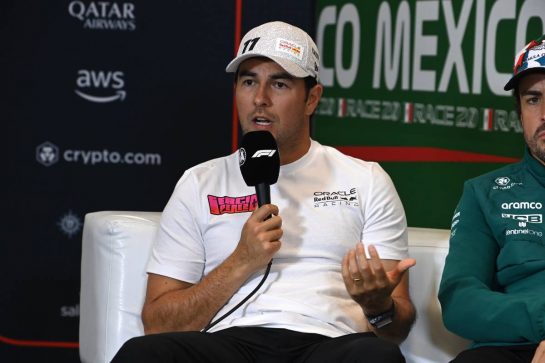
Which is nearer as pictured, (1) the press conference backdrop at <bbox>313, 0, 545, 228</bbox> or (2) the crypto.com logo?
(2) the crypto.com logo

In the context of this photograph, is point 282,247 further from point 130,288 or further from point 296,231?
point 130,288

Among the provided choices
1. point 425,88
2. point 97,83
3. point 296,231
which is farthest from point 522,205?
point 97,83

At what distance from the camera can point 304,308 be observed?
2.96 metres

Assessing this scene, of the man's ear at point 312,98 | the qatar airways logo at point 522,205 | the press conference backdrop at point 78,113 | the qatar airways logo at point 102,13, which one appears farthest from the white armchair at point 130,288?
the qatar airways logo at point 102,13

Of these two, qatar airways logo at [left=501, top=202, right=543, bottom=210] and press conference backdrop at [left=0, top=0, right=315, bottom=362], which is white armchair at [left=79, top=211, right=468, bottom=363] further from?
press conference backdrop at [left=0, top=0, right=315, bottom=362]

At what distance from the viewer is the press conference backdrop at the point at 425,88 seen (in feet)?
14.4

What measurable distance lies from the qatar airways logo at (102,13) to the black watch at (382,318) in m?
1.82

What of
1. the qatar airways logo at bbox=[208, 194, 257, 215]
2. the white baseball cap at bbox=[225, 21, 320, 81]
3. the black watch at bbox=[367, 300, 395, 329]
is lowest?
the black watch at bbox=[367, 300, 395, 329]

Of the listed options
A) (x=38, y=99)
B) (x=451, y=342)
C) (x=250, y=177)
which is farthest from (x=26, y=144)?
(x=451, y=342)

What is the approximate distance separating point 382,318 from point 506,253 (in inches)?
14.9

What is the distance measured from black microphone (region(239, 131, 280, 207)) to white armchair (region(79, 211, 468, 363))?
1.61 feet

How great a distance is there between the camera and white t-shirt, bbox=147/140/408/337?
3.00 meters

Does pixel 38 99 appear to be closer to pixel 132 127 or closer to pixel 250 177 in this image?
pixel 132 127

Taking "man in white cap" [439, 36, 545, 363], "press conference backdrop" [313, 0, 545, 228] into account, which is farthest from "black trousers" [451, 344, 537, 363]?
"press conference backdrop" [313, 0, 545, 228]
